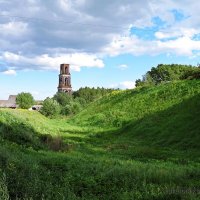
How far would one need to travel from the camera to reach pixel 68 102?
4058 inches

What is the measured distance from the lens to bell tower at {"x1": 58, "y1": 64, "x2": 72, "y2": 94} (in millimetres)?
166375

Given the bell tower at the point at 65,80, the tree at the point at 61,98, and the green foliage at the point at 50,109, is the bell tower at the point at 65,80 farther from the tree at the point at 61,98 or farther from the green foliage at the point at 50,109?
the green foliage at the point at 50,109

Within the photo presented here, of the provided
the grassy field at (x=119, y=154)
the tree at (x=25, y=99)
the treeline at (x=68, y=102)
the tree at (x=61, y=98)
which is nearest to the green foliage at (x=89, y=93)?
Answer: the treeline at (x=68, y=102)

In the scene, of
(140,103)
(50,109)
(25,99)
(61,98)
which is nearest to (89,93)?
(61,98)

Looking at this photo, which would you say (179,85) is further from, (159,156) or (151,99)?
(159,156)

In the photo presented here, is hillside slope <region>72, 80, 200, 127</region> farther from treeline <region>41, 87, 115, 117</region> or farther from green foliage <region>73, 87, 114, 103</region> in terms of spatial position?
green foliage <region>73, 87, 114, 103</region>

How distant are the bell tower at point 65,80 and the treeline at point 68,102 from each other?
27044 mm

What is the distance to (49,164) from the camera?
16.8 m

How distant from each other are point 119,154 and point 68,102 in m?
79.3

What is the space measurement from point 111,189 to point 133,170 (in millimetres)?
2631

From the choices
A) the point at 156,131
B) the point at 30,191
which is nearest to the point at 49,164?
the point at 30,191

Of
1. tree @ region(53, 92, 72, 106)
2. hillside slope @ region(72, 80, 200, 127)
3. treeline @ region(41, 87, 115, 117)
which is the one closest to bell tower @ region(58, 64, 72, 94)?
treeline @ region(41, 87, 115, 117)

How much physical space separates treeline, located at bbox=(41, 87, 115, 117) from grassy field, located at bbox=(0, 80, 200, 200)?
19.9 metres

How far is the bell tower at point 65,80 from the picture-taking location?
546ft
